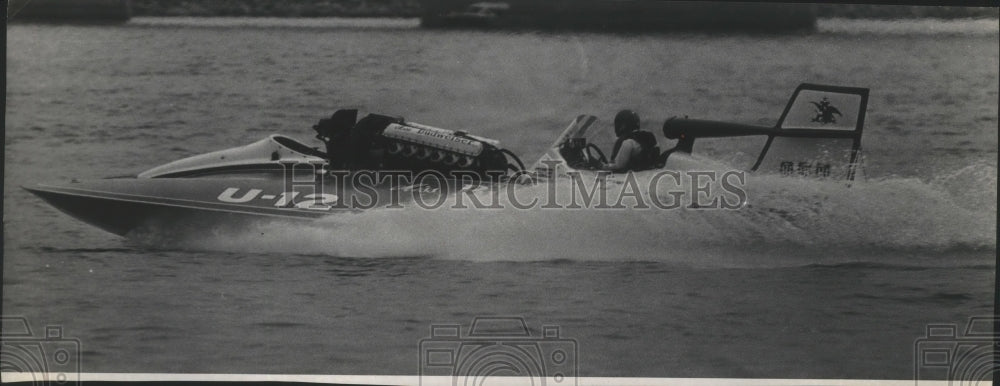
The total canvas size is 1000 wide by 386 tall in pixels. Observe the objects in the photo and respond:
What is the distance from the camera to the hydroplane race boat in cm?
642

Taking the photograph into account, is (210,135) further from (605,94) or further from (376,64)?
(605,94)

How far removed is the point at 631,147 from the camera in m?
6.46

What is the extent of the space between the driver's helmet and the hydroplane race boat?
0.05 metres

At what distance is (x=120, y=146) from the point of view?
6457 millimetres

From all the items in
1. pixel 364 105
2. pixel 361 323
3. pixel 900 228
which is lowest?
pixel 361 323

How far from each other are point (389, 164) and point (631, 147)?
1.14 metres

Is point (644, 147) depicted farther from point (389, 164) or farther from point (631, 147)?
point (389, 164)

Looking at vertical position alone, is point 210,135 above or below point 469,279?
above

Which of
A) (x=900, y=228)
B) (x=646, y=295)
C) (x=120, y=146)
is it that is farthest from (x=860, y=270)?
(x=120, y=146)

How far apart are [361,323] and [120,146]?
1414 mm

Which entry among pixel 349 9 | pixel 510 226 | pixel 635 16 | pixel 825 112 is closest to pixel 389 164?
pixel 510 226

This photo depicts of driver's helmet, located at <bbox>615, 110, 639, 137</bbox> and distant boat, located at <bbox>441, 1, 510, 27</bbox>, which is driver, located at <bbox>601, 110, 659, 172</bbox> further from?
distant boat, located at <bbox>441, 1, 510, 27</bbox>

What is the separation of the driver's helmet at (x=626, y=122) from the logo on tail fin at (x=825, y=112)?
0.86 metres

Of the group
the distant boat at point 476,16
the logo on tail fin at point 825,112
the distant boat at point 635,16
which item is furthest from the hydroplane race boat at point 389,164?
the distant boat at point 476,16
